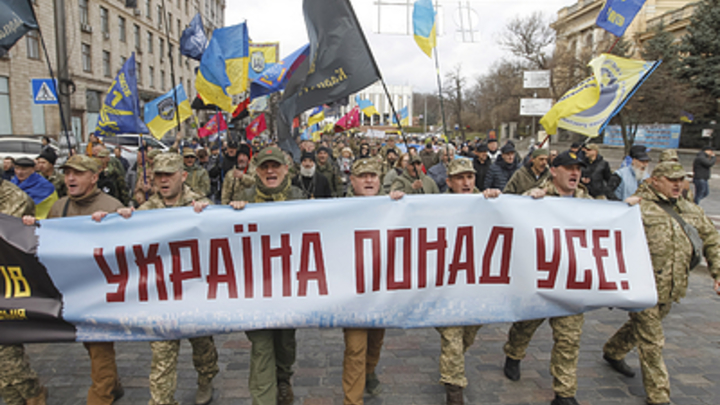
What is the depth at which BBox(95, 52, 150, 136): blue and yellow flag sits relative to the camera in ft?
26.5

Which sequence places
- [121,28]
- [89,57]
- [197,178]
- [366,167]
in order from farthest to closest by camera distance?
[121,28] < [89,57] < [197,178] < [366,167]

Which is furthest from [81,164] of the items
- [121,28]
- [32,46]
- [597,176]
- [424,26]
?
[121,28]

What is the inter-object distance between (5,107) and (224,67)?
81.3ft

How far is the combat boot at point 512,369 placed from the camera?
3885mm

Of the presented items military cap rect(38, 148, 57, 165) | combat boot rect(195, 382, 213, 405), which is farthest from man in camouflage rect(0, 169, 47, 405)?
military cap rect(38, 148, 57, 165)

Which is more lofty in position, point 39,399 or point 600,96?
point 600,96

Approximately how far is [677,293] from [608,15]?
324cm

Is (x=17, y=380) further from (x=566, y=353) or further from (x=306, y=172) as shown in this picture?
(x=306, y=172)

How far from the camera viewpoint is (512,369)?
12.8 feet

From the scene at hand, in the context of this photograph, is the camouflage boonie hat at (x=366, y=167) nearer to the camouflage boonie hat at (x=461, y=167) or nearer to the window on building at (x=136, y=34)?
the camouflage boonie hat at (x=461, y=167)

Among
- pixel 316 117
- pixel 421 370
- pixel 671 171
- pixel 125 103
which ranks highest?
pixel 316 117

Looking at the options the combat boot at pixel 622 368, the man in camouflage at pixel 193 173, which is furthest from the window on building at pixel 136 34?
the combat boot at pixel 622 368

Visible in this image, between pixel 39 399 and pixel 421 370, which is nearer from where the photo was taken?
pixel 39 399

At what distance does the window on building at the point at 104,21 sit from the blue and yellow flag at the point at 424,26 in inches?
1426
